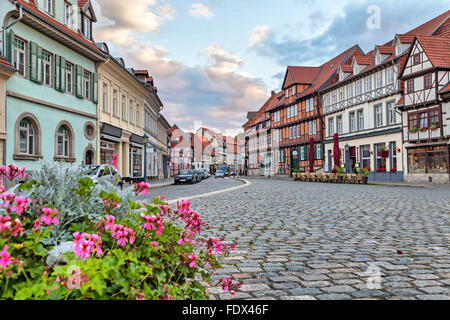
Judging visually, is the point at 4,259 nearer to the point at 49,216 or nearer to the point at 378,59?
the point at 49,216

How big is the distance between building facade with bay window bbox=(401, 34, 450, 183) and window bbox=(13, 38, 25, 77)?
26.1m

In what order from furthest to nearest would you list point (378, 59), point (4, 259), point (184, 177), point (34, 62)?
point (184, 177), point (378, 59), point (34, 62), point (4, 259)

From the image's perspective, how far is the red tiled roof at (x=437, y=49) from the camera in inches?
1124

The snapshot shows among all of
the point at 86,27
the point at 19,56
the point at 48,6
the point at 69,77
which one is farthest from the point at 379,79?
the point at 19,56

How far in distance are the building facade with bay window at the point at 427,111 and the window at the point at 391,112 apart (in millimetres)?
1507

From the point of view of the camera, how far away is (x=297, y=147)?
50562 millimetres

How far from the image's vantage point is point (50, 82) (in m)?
18.8

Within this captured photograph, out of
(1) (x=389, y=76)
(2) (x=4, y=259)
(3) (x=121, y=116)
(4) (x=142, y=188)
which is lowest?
(2) (x=4, y=259)

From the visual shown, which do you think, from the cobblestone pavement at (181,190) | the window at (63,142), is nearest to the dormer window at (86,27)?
the window at (63,142)

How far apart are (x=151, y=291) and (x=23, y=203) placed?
0.82 meters

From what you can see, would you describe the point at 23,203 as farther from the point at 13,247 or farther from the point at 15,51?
the point at 15,51

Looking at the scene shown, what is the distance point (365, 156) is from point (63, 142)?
27.5 metres

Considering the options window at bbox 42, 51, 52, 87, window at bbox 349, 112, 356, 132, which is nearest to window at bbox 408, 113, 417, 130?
window at bbox 349, 112, 356, 132

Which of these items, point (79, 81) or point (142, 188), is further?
point (79, 81)
